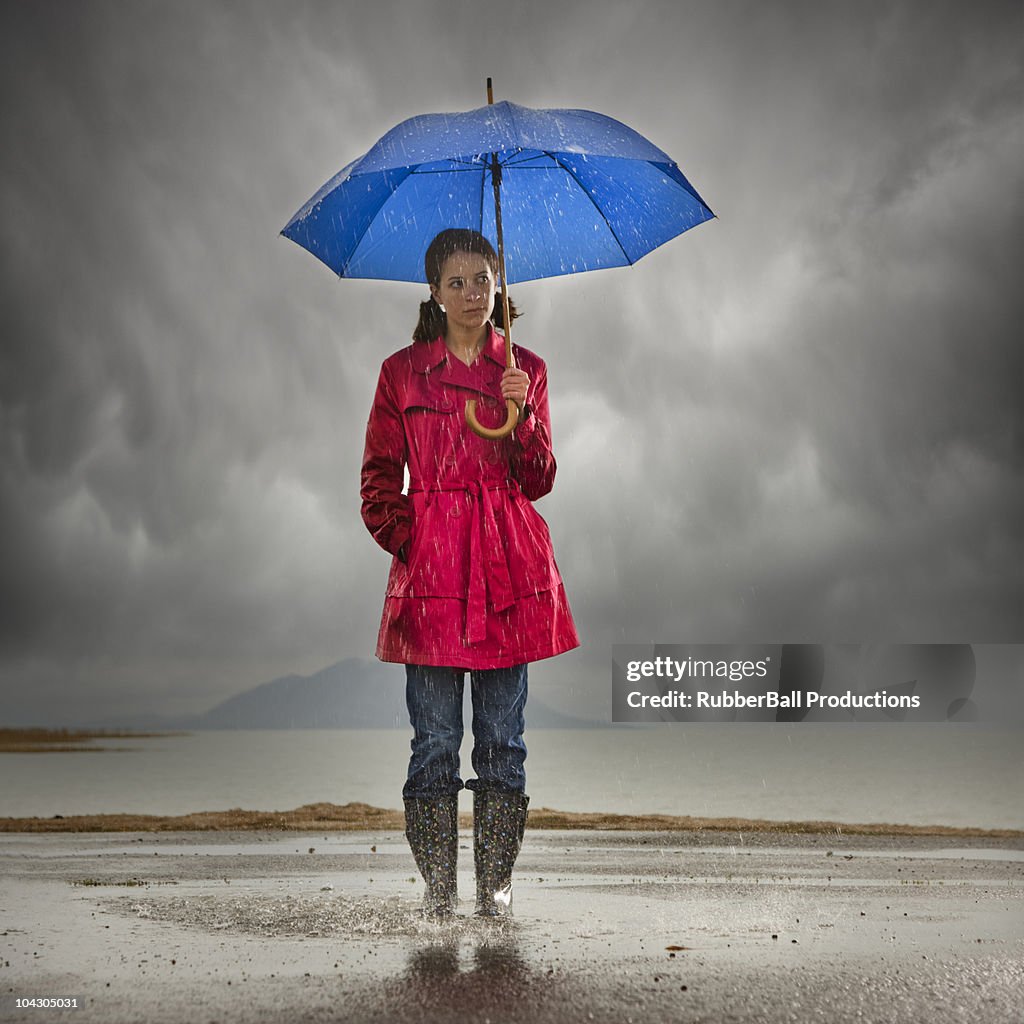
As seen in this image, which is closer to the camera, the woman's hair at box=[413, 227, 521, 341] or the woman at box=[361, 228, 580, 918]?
the woman at box=[361, 228, 580, 918]

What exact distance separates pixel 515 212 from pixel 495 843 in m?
2.45

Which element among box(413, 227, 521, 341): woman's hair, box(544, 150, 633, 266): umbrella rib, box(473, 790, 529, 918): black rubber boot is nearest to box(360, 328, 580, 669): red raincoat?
box(413, 227, 521, 341): woman's hair

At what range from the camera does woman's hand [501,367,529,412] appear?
4.15 m

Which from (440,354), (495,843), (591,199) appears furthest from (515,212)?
(495,843)

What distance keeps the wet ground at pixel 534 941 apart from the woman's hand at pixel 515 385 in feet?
5.85

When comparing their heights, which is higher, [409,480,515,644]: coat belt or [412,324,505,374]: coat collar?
[412,324,505,374]: coat collar

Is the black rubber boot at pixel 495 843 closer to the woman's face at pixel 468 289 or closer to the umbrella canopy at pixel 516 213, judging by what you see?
the woman's face at pixel 468 289

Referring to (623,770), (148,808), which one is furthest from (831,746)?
(148,808)

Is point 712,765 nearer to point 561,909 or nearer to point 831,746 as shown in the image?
point 831,746

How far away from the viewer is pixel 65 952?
381cm

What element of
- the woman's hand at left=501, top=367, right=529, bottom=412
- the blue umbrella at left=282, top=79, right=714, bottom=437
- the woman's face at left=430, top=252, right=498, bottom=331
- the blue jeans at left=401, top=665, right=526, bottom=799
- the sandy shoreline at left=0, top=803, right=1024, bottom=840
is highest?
the blue umbrella at left=282, top=79, right=714, bottom=437

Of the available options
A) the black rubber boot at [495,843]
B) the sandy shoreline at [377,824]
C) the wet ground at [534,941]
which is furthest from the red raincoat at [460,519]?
the sandy shoreline at [377,824]

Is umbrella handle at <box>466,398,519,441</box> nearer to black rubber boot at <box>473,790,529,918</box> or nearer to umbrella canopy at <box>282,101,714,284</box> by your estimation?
umbrella canopy at <box>282,101,714,284</box>

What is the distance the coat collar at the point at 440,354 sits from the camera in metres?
4.47
